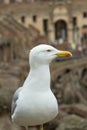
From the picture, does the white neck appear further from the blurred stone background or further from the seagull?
the blurred stone background

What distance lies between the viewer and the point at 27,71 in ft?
75.2

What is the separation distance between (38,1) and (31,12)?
4.40 feet

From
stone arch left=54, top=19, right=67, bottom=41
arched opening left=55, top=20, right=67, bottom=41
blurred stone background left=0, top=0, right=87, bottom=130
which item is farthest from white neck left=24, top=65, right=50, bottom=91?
stone arch left=54, top=19, right=67, bottom=41

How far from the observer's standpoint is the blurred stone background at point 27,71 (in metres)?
8.06

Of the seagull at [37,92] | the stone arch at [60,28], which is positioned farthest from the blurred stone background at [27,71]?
the stone arch at [60,28]

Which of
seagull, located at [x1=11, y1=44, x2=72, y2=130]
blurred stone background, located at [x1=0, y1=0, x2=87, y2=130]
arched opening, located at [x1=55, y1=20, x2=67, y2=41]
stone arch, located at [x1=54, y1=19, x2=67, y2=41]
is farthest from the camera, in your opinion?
stone arch, located at [x1=54, y1=19, x2=67, y2=41]

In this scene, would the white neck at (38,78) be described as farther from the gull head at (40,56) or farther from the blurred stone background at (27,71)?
the blurred stone background at (27,71)

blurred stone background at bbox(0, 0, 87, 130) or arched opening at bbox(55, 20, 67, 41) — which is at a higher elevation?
arched opening at bbox(55, 20, 67, 41)

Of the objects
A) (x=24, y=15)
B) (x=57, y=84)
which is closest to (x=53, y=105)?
(x=57, y=84)

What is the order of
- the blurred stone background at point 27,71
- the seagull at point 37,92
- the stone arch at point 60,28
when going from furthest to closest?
the stone arch at point 60,28, the blurred stone background at point 27,71, the seagull at point 37,92

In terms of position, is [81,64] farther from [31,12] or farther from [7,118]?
[7,118]

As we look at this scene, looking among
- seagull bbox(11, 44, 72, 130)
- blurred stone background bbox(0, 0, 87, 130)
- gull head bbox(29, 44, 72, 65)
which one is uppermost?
gull head bbox(29, 44, 72, 65)

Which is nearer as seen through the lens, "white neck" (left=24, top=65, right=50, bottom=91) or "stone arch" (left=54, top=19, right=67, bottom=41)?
"white neck" (left=24, top=65, right=50, bottom=91)

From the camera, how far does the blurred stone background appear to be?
8062 mm
